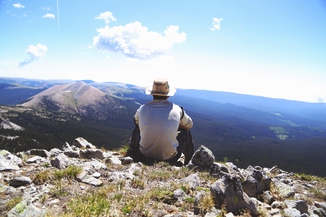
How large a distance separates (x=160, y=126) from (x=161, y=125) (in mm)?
50

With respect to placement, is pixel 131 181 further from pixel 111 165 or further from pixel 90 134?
pixel 90 134

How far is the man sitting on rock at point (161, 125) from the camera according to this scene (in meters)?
7.13

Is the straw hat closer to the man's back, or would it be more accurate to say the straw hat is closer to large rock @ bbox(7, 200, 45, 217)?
the man's back

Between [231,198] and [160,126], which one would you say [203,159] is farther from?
[231,198]

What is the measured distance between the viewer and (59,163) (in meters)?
5.79

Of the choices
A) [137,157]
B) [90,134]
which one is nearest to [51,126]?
[90,134]

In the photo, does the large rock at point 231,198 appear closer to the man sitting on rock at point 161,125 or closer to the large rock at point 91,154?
the man sitting on rock at point 161,125

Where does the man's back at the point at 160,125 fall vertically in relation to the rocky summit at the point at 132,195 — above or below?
above

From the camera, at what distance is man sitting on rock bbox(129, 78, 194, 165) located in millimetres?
7125

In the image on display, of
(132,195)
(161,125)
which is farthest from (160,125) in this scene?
(132,195)

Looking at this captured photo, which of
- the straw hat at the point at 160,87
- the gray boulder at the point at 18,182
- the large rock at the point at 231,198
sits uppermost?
the straw hat at the point at 160,87

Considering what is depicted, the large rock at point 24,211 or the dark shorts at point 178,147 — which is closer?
the large rock at point 24,211

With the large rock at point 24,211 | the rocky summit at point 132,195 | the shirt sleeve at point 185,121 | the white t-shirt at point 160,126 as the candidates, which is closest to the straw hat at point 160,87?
the white t-shirt at point 160,126

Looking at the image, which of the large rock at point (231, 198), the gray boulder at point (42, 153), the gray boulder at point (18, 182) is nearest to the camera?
the large rock at point (231, 198)
